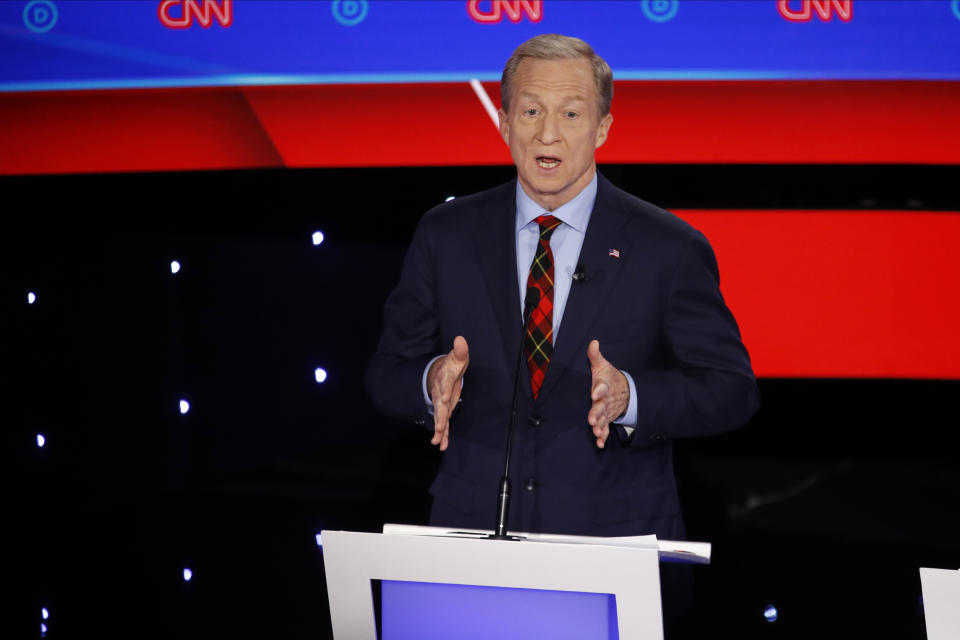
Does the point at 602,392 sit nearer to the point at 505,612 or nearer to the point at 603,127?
the point at 505,612

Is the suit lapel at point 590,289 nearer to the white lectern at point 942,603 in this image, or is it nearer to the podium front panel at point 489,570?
the podium front panel at point 489,570

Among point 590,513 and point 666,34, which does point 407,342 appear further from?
point 666,34

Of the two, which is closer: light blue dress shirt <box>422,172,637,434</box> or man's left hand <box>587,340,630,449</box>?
man's left hand <box>587,340,630,449</box>

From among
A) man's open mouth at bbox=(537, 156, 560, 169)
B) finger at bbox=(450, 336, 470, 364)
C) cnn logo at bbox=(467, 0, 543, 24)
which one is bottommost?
finger at bbox=(450, 336, 470, 364)

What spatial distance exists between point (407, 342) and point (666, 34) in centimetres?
118

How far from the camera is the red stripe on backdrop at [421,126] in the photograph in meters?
2.50

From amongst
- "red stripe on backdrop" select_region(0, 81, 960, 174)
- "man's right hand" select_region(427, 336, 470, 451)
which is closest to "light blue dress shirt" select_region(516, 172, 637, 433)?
"man's right hand" select_region(427, 336, 470, 451)

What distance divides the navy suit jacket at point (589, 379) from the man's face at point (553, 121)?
0.37 ft

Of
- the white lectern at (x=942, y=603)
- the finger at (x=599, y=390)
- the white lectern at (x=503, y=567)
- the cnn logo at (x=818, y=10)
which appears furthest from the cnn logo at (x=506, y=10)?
the white lectern at (x=942, y=603)

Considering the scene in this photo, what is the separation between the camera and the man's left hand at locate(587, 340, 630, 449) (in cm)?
149

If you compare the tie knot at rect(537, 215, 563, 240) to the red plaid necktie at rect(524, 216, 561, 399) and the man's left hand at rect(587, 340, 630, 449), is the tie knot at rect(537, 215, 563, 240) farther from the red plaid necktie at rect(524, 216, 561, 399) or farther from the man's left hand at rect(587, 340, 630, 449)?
the man's left hand at rect(587, 340, 630, 449)

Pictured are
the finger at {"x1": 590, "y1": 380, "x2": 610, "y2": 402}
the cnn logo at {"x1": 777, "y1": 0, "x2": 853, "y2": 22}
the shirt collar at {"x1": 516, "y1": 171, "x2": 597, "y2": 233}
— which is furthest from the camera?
the cnn logo at {"x1": 777, "y1": 0, "x2": 853, "y2": 22}

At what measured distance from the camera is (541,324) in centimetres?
188

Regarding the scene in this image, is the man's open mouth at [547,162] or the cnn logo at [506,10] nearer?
the man's open mouth at [547,162]
